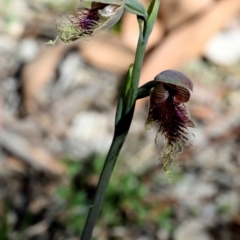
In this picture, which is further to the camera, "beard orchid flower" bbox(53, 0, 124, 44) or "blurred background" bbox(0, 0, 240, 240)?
"blurred background" bbox(0, 0, 240, 240)

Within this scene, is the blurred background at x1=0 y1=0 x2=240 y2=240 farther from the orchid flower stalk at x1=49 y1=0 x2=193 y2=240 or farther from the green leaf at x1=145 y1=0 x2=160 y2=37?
the green leaf at x1=145 y1=0 x2=160 y2=37

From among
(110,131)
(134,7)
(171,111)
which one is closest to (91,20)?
(134,7)

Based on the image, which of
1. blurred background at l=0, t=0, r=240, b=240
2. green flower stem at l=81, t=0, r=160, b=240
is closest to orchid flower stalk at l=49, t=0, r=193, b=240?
green flower stem at l=81, t=0, r=160, b=240

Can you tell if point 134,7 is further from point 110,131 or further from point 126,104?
point 110,131

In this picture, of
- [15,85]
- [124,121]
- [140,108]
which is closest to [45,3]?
[15,85]

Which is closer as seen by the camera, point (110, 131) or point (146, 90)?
point (146, 90)
